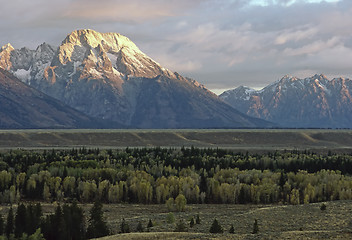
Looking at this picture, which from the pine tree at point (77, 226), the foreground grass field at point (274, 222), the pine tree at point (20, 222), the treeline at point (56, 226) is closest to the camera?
the foreground grass field at point (274, 222)

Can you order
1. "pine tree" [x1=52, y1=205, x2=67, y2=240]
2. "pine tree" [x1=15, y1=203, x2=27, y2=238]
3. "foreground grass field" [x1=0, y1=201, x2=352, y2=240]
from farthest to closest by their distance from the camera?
"pine tree" [x1=15, y1=203, x2=27, y2=238] → "pine tree" [x1=52, y1=205, x2=67, y2=240] → "foreground grass field" [x1=0, y1=201, x2=352, y2=240]

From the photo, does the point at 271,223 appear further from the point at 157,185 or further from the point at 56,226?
the point at 157,185

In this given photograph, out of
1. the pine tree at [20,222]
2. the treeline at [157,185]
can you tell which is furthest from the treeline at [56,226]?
the treeline at [157,185]

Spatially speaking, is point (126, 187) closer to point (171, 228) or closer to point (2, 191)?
point (2, 191)

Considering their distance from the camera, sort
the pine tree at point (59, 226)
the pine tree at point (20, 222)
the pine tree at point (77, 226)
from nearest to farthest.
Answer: the pine tree at point (59, 226) → the pine tree at point (20, 222) → the pine tree at point (77, 226)

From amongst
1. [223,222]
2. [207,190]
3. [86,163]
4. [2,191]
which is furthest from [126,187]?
[223,222]

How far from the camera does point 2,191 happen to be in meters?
126

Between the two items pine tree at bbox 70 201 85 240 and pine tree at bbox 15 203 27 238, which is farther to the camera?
pine tree at bbox 70 201 85 240

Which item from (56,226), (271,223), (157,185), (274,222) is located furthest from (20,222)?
(157,185)

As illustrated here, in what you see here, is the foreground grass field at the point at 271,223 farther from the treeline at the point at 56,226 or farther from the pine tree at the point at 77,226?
the pine tree at the point at 77,226

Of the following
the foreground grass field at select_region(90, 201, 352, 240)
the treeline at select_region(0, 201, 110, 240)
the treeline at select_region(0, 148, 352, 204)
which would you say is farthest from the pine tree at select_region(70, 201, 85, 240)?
the treeline at select_region(0, 148, 352, 204)

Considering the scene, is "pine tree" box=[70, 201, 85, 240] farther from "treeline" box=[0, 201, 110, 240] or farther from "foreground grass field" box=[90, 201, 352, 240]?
"foreground grass field" box=[90, 201, 352, 240]

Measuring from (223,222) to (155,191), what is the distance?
44964 mm

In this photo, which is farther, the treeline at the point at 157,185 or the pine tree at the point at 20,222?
the treeline at the point at 157,185
